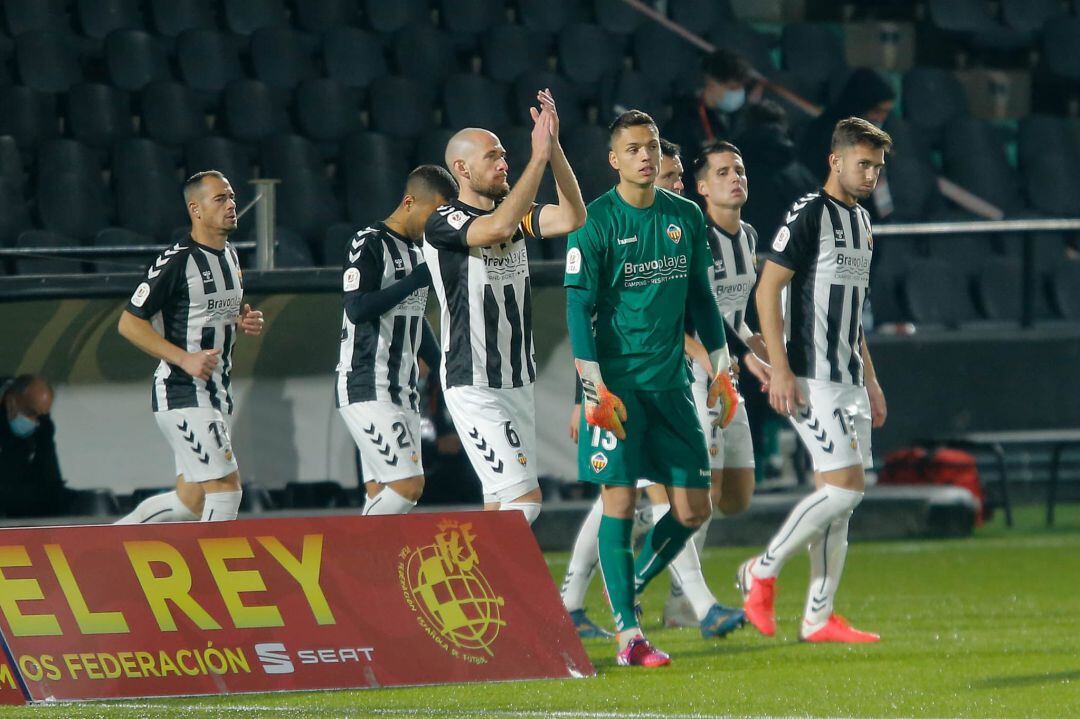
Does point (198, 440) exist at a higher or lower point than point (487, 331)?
lower

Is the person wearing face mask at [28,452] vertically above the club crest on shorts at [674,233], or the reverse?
the club crest on shorts at [674,233]

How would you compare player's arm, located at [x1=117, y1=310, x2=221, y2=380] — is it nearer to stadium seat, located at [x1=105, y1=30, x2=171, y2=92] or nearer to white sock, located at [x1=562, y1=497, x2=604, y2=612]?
white sock, located at [x1=562, y1=497, x2=604, y2=612]

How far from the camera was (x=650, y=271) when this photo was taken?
6676mm

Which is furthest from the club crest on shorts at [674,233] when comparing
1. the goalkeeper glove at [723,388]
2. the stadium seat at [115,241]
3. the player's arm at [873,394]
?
the stadium seat at [115,241]

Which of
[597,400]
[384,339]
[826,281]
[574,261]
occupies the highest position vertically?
[574,261]

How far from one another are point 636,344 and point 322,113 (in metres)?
7.21

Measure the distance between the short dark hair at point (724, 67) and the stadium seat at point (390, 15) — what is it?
10.9ft

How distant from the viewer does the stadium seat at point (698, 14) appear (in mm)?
15773

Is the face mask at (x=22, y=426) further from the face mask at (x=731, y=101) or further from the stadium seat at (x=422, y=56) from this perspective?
the stadium seat at (x=422, y=56)

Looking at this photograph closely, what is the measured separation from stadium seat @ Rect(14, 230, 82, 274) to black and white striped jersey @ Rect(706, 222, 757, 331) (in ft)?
14.6

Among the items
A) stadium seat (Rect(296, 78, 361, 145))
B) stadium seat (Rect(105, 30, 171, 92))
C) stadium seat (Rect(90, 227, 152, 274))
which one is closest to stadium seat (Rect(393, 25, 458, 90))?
stadium seat (Rect(296, 78, 361, 145))

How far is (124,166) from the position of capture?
12.3 meters

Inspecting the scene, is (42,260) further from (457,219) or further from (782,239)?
(782,239)

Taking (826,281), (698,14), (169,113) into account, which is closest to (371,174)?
(169,113)
